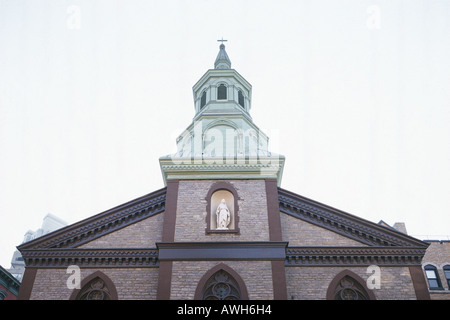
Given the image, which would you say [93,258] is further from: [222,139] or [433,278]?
[433,278]

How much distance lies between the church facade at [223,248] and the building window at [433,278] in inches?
451

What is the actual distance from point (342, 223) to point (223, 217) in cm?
524

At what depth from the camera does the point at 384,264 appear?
56.4 feet

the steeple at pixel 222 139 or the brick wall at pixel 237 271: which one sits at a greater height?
the steeple at pixel 222 139

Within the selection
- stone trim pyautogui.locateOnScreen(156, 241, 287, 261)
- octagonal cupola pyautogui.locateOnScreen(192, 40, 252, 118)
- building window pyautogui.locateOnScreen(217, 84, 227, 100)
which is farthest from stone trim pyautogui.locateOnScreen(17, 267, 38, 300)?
building window pyautogui.locateOnScreen(217, 84, 227, 100)

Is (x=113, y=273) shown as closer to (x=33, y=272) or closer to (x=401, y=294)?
(x=33, y=272)

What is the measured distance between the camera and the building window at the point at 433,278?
26575 millimetres

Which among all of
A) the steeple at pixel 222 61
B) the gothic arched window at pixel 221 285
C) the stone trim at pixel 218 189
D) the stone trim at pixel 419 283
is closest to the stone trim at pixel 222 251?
the gothic arched window at pixel 221 285

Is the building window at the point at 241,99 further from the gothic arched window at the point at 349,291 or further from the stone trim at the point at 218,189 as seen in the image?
the gothic arched window at the point at 349,291

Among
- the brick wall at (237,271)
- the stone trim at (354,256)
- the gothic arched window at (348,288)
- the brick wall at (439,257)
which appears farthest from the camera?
the brick wall at (439,257)

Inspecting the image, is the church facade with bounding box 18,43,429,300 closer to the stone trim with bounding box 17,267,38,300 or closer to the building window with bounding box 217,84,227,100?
the stone trim with bounding box 17,267,38,300

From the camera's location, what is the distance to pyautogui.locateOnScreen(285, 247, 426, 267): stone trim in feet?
56.6

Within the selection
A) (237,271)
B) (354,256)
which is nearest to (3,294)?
(237,271)
